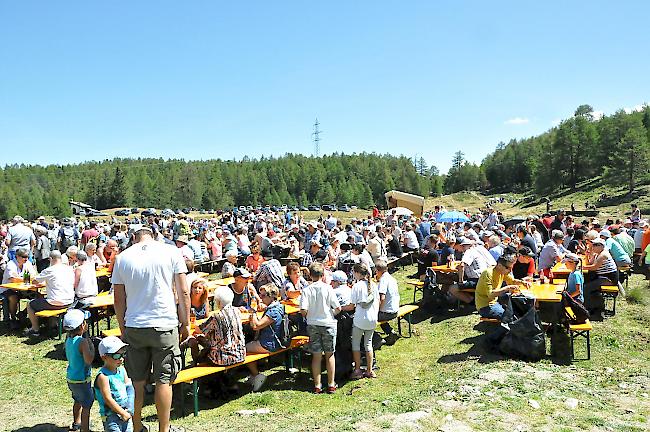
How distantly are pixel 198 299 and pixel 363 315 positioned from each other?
2251 mm

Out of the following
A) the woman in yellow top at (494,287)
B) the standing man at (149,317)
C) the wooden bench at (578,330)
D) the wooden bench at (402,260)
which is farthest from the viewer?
the wooden bench at (402,260)

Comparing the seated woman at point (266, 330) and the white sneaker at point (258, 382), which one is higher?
the seated woman at point (266, 330)

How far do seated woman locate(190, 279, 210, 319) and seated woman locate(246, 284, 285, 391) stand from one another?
0.83 m

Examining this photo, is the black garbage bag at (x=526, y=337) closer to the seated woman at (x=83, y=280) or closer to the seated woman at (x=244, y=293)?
the seated woman at (x=244, y=293)

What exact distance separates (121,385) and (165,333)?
744 mm

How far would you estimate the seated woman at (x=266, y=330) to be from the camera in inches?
247

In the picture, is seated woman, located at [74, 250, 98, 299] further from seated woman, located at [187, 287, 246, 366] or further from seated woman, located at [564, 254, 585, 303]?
seated woman, located at [564, 254, 585, 303]

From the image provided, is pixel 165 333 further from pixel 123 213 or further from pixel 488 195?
pixel 488 195

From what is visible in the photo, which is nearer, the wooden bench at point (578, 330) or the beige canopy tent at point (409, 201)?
the wooden bench at point (578, 330)

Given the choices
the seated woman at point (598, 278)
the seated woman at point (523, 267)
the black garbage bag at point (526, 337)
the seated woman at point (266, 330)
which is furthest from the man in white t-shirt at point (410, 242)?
the seated woman at point (266, 330)

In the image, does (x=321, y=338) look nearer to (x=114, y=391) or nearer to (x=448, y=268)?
(x=114, y=391)

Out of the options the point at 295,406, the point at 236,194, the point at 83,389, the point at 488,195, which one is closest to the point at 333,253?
the point at 295,406

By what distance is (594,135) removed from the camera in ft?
209

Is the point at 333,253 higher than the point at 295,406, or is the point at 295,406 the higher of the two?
the point at 333,253
